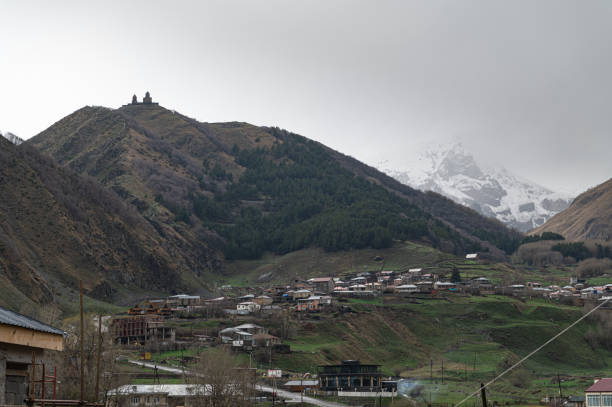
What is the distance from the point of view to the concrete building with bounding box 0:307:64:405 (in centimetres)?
1355

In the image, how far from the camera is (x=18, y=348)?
14195mm

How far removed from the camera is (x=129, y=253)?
187625 mm

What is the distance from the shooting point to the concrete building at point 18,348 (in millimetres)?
13547

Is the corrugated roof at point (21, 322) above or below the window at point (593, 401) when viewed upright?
above

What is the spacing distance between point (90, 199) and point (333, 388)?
109146mm

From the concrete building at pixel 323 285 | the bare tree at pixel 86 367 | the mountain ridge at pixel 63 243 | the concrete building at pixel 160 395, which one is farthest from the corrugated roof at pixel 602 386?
the concrete building at pixel 323 285

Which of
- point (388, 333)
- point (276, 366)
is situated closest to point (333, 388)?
point (276, 366)

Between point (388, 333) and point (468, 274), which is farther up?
point (468, 274)

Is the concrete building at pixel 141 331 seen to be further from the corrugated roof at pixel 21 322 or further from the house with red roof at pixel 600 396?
the corrugated roof at pixel 21 322

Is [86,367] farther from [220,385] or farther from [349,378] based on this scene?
[349,378]

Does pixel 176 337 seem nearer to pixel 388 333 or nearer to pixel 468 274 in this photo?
pixel 388 333

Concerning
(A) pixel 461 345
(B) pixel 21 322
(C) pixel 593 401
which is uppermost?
(A) pixel 461 345

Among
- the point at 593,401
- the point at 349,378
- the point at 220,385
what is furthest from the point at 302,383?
the point at 593,401

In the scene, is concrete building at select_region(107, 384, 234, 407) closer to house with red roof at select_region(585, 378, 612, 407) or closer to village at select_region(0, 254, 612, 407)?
village at select_region(0, 254, 612, 407)
